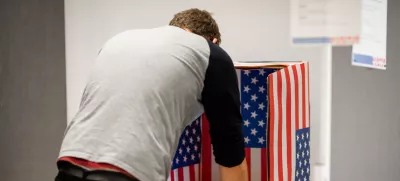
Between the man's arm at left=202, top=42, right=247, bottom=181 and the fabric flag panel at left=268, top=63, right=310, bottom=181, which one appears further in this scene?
the fabric flag panel at left=268, top=63, right=310, bottom=181

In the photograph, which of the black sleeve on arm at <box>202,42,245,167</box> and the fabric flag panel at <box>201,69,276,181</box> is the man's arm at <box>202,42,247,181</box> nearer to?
the black sleeve on arm at <box>202,42,245,167</box>

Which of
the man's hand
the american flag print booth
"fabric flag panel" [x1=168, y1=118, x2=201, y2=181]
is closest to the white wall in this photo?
the american flag print booth

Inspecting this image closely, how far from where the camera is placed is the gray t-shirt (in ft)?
3.96

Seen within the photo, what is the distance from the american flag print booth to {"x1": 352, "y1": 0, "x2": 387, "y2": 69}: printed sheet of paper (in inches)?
11.5

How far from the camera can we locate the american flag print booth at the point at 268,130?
158cm

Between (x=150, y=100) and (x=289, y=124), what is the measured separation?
0.64m

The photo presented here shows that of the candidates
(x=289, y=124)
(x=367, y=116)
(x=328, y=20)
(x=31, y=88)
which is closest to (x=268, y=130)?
(x=289, y=124)

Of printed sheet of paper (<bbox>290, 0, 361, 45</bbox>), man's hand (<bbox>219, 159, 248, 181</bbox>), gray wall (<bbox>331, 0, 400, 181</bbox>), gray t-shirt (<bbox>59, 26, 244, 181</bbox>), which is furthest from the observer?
gray wall (<bbox>331, 0, 400, 181</bbox>)

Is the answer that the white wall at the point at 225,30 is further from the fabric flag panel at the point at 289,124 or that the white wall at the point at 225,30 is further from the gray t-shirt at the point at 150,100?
the gray t-shirt at the point at 150,100

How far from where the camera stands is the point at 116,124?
1.22 meters

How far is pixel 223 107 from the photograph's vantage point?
139 cm

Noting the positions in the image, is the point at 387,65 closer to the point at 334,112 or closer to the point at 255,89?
the point at 334,112

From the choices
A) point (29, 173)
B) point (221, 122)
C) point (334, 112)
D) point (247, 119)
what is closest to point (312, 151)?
point (334, 112)

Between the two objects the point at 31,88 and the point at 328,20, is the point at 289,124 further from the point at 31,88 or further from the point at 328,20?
the point at 31,88
